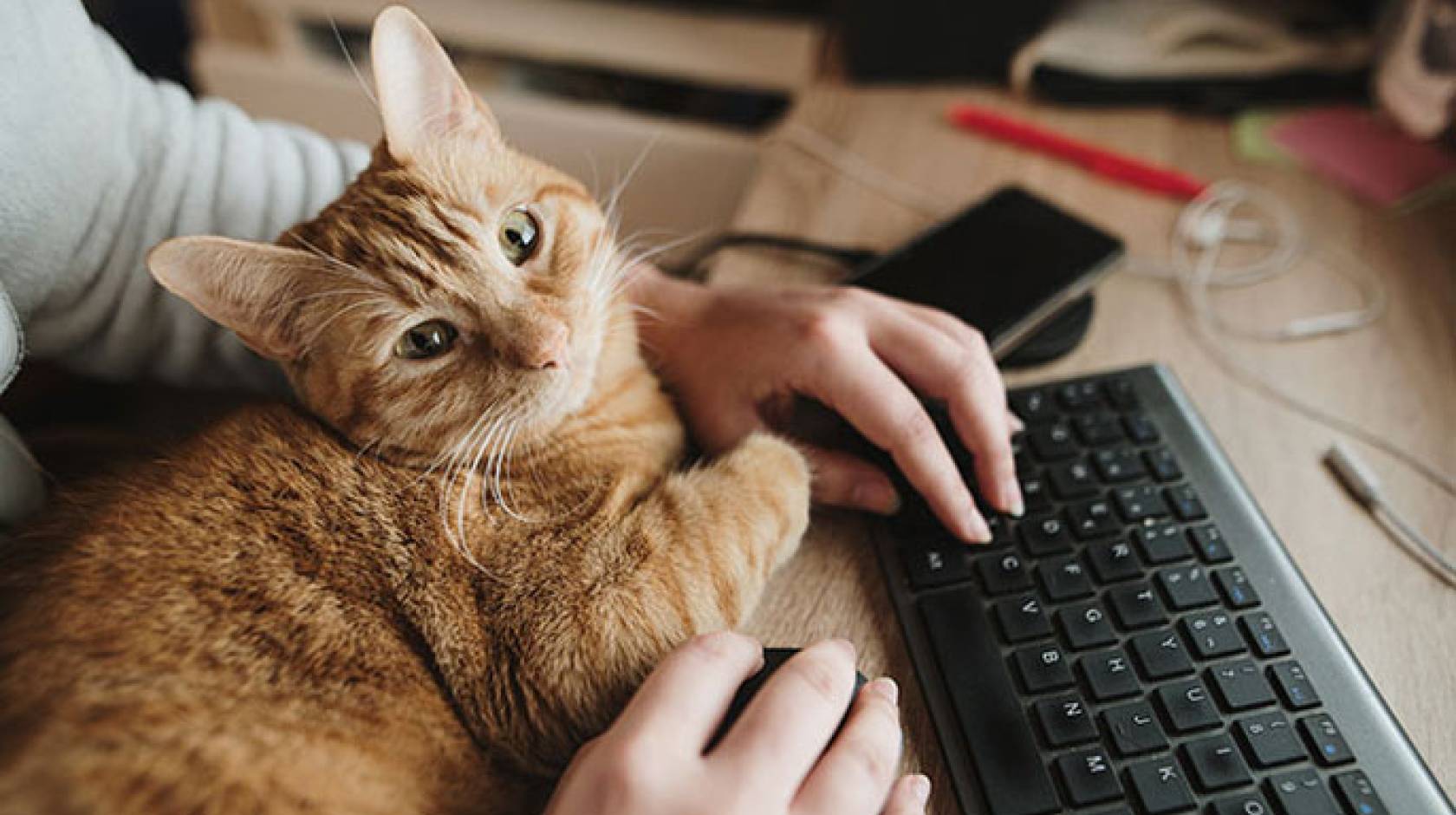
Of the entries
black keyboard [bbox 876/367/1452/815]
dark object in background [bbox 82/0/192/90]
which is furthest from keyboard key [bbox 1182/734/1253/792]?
dark object in background [bbox 82/0/192/90]

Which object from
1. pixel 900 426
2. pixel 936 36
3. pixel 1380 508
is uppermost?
pixel 936 36

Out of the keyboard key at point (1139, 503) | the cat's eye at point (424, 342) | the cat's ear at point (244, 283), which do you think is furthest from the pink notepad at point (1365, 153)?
the cat's ear at point (244, 283)

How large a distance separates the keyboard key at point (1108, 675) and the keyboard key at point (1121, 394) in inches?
10.0

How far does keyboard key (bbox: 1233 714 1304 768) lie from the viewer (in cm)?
57

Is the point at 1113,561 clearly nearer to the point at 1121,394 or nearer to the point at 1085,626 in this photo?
the point at 1085,626

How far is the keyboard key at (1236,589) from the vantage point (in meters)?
0.65

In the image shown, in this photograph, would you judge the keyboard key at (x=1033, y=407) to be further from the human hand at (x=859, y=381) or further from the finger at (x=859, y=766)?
the finger at (x=859, y=766)

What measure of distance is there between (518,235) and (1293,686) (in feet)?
2.31

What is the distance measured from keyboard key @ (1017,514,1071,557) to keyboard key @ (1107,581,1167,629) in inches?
2.0

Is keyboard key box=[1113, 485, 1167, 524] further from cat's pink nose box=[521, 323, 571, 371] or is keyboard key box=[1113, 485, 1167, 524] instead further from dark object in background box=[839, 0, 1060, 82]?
dark object in background box=[839, 0, 1060, 82]

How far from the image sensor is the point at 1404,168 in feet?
3.52

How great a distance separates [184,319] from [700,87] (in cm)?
88

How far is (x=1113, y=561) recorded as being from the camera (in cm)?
68

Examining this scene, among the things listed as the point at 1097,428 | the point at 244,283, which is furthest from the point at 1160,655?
the point at 244,283
